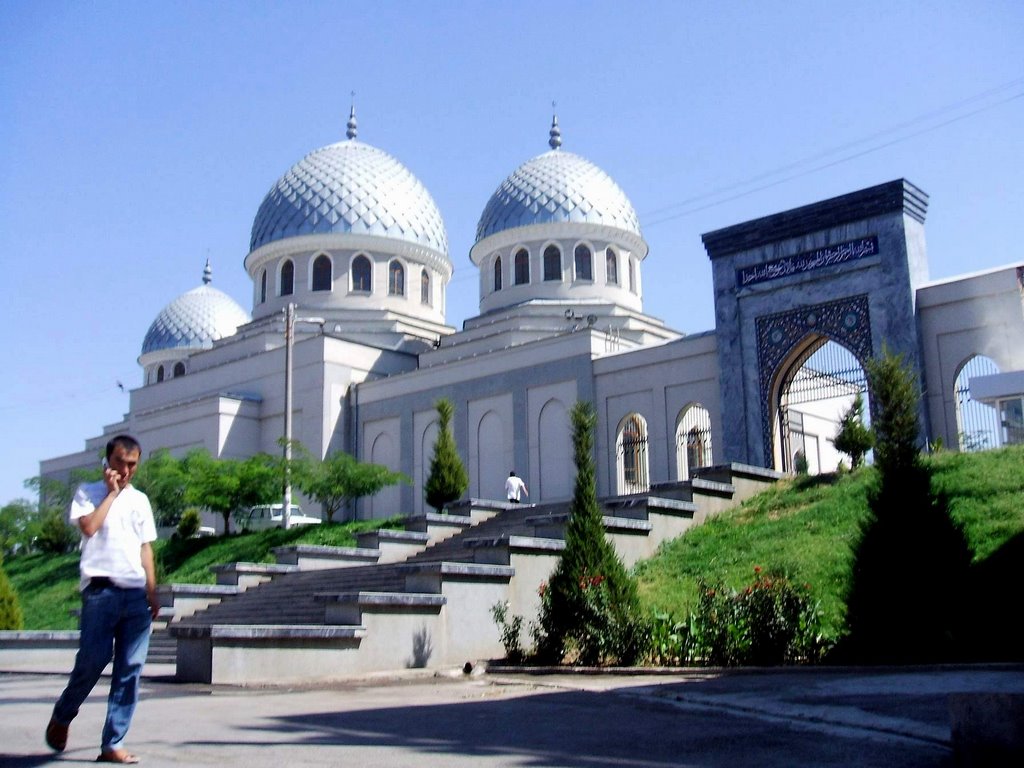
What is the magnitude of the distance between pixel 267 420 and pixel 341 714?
26.5 metres

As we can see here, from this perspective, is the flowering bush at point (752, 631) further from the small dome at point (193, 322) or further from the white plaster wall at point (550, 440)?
the small dome at point (193, 322)

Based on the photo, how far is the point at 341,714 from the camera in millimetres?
6520

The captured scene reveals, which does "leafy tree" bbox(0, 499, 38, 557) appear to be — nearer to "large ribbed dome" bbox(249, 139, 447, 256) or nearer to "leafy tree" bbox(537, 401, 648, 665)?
"large ribbed dome" bbox(249, 139, 447, 256)

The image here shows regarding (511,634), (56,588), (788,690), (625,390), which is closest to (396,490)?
(625,390)

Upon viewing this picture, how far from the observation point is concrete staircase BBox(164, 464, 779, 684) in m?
10.2

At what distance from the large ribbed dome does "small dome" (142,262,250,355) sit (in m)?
6.85

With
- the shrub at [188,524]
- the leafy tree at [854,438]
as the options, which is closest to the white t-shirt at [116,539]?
the leafy tree at [854,438]

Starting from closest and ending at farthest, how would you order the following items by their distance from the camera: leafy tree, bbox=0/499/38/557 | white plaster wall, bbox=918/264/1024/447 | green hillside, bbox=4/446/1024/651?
green hillside, bbox=4/446/1024/651 < white plaster wall, bbox=918/264/1024/447 < leafy tree, bbox=0/499/38/557

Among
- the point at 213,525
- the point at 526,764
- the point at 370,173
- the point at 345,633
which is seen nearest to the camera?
the point at 526,764

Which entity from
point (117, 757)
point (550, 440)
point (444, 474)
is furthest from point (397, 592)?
point (550, 440)

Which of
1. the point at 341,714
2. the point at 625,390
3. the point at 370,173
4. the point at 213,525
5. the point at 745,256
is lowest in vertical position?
the point at 341,714

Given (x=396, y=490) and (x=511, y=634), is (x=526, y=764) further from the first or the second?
(x=396, y=490)

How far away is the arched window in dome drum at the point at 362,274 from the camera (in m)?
34.3

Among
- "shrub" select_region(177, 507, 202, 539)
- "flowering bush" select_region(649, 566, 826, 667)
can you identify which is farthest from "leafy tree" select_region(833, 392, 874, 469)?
"shrub" select_region(177, 507, 202, 539)
